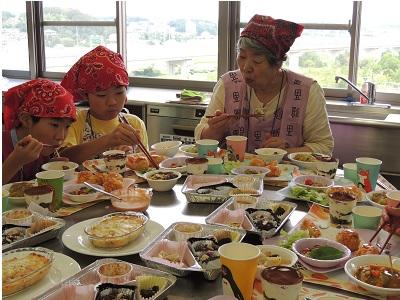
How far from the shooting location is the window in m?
3.94

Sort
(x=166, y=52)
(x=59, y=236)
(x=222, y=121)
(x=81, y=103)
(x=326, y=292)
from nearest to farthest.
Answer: (x=326, y=292) → (x=59, y=236) → (x=222, y=121) → (x=81, y=103) → (x=166, y=52)

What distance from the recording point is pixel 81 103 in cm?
438

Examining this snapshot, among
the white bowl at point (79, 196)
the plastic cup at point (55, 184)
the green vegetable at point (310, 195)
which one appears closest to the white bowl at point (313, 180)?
the green vegetable at point (310, 195)

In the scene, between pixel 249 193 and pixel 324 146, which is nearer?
pixel 249 193

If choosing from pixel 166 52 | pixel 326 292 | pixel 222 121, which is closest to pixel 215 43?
pixel 166 52

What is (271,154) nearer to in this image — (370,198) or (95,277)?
(370,198)

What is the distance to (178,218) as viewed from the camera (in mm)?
1735

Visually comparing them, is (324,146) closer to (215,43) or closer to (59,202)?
(59,202)

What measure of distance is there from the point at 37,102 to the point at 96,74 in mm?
508

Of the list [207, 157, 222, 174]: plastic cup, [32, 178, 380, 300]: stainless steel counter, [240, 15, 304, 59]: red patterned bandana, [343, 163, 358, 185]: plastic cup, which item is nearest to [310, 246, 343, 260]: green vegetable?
[32, 178, 380, 300]: stainless steel counter

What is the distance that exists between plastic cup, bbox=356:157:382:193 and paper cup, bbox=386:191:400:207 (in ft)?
0.84

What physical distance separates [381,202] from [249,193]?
513 mm

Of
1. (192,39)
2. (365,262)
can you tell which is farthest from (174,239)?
(192,39)

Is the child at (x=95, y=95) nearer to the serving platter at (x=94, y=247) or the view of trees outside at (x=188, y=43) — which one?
the serving platter at (x=94, y=247)
